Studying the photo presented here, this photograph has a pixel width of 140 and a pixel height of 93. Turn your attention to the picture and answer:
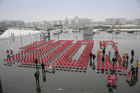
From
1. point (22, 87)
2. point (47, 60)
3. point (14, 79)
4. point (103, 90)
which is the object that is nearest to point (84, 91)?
point (103, 90)

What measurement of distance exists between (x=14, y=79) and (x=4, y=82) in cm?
65

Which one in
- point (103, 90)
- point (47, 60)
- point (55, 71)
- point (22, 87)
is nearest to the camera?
point (103, 90)

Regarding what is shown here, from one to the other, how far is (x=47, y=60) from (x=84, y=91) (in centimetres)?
643

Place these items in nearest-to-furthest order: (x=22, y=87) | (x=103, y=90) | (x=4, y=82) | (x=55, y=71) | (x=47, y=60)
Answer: (x=103, y=90) → (x=22, y=87) → (x=4, y=82) → (x=55, y=71) → (x=47, y=60)

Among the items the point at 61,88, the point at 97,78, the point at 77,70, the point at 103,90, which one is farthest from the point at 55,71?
the point at 103,90

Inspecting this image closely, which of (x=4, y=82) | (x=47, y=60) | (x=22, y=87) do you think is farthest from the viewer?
(x=47, y=60)

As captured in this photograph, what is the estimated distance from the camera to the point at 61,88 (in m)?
6.74

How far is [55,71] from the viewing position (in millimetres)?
9305

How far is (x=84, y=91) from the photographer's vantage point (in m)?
6.36

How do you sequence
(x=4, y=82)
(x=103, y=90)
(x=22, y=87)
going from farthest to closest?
1. (x=4, y=82)
2. (x=22, y=87)
3. (x=103, y=90)

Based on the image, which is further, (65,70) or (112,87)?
(65,70)

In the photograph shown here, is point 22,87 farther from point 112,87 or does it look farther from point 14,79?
point 112,87

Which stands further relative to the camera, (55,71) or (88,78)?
(55,71)

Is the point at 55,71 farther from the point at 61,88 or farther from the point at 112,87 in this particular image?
the point at 112,87
